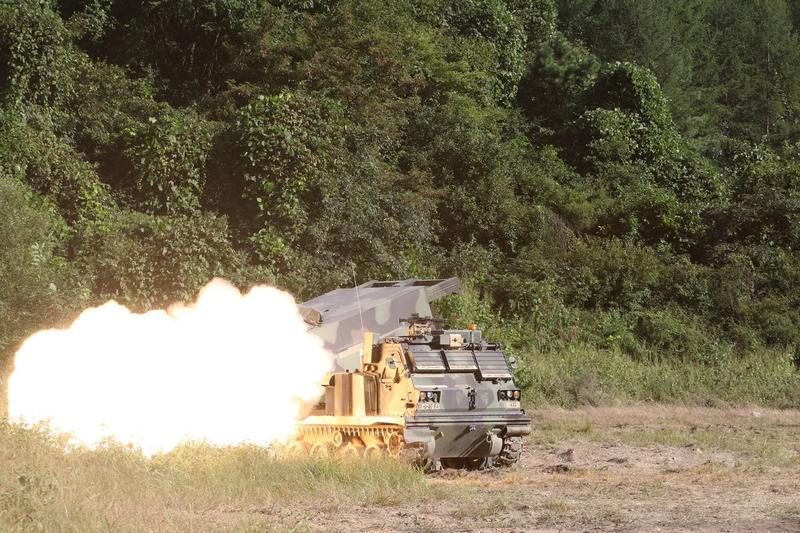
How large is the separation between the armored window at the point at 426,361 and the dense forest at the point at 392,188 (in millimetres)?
9156

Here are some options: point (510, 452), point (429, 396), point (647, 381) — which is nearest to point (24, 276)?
point (429, 396)

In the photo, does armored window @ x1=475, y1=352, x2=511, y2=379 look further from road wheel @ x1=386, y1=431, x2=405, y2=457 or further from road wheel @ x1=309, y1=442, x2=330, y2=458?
road wheel @ x1=309, y1=442, x2=330, y2=458

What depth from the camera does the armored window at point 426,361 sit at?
1895 centimetres

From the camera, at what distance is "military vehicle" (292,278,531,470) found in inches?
735

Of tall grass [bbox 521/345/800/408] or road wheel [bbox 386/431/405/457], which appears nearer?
road wheel [bbox 386/431/405/457]

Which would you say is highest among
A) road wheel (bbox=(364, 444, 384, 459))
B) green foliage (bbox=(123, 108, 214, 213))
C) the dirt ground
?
green foliage (bbox=(123, 108, 214, 213))

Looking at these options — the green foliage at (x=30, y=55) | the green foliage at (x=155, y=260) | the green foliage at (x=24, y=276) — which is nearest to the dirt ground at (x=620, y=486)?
the green foliage at (x=155, y=260)

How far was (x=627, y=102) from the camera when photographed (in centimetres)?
4266

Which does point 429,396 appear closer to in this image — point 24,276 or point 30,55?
point 24,276

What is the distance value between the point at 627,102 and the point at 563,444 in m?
22.1

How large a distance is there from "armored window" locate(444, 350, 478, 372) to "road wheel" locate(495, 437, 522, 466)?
3.96 ft

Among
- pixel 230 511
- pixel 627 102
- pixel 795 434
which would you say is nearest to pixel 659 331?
pixel 795 434

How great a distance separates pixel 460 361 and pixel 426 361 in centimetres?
63

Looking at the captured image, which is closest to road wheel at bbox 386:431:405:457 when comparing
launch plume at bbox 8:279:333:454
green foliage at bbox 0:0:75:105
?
launch plume at bbox 8:279:333:454
